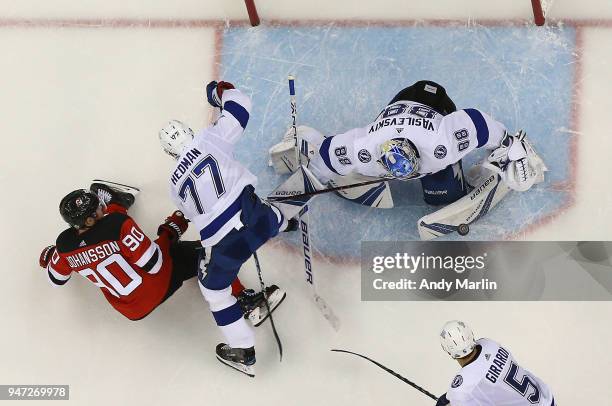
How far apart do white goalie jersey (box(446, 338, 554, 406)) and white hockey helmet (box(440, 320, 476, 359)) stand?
0.18 ft

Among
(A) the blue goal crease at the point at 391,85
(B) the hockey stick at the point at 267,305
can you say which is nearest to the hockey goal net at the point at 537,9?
(A) the blue goal crease at the point at 391,85

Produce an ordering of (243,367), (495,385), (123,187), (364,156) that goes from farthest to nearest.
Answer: (123,187), (243,367), (364,156), (495,385)

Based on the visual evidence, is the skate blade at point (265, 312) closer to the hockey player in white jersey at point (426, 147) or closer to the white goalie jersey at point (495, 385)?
the hockey player in white jersey at point (426, 147)

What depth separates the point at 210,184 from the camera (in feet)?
11.5

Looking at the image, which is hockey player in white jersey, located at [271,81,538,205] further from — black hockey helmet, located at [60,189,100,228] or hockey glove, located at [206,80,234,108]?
black hockey helmet, located at [60,189,100,228]

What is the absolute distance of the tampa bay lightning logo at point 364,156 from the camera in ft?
12.2

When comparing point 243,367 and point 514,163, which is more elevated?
point 514,163

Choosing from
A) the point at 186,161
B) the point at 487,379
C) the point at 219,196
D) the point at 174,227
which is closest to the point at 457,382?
the point at 487,379

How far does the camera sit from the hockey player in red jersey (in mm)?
3600

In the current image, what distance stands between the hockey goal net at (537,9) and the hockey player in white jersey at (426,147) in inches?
29.1

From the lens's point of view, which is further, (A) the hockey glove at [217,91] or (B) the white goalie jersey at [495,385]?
(A) the hockey glove at [217,91]

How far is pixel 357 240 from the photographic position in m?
4.10

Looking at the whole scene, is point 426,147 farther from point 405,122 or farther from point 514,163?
point 514,163

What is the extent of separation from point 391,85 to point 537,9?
76 centimetres
